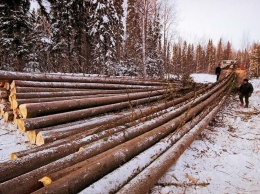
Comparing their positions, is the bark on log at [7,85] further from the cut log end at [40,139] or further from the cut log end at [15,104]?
the cut log end at [40,139]

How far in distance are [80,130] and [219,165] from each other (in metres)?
3.06

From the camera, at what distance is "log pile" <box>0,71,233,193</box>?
2.46 metres

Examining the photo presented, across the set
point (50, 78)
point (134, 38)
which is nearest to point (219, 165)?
point (50, 78)

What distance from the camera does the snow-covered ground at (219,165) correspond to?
3426 millimetres

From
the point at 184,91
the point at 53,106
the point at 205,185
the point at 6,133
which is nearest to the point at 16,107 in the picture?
the point at 6,133

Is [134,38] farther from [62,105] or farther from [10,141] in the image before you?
[10,141]

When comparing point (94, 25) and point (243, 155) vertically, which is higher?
point (94, 25)

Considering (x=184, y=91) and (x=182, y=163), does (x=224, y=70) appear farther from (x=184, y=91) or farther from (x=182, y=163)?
(x=182, y=163)

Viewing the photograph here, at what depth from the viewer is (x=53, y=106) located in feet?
17.1

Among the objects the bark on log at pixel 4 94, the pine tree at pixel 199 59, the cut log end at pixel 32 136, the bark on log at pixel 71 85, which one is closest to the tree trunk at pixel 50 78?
the bark on log at pixel 71 85

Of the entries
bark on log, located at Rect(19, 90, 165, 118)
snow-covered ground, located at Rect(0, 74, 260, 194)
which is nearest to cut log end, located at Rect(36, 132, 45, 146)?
snow-covered ground, located at Rect(0, 74, 260, 194)

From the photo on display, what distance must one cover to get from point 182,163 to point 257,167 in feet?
5.14

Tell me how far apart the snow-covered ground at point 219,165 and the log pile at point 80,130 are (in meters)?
0.37

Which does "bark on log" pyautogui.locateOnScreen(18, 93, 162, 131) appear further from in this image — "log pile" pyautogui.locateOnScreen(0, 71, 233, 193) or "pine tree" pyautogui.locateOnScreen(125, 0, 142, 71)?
"pine tree" pyautogui.locateOnScreen(125, 0, 142, 71)
